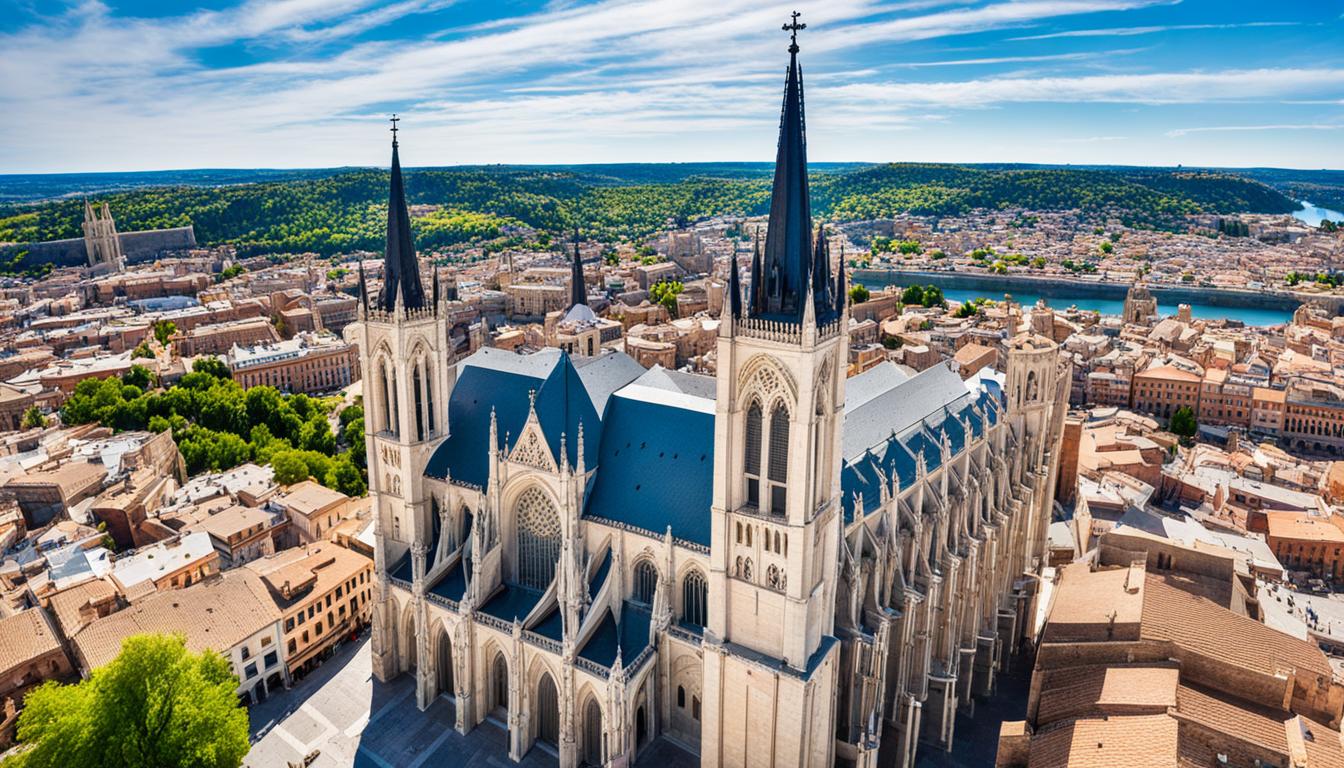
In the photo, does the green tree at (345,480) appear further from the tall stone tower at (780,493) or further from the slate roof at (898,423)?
the tall stone tower at (780,493)

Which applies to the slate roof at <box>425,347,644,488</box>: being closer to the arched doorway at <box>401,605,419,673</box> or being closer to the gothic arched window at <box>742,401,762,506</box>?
the arched doorway at <box>401,605,419,673</box>

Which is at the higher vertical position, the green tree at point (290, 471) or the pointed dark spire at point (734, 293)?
the pointed dark spire at point (734, 293)

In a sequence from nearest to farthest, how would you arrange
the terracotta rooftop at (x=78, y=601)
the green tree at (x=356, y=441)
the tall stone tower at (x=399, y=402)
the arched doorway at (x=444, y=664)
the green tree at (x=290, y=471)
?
the tall stone tower at (x=399, y=402) < the terracotta rooftop at (x=78, y=601) < the arched doorway at (x=444, y=664) < the green tree at (x=290, y=471) < the green tree at (x=356, y=441)

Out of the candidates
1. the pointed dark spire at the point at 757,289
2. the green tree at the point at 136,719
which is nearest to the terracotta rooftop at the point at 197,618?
the green tree at the point at 136,719

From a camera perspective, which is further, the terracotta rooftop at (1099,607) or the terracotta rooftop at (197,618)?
the terracotta rooftop at (197,618)

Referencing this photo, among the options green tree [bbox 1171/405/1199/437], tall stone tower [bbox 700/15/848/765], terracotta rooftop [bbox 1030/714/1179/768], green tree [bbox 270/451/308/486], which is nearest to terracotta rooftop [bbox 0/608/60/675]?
green tree [bbox 270/451/308/486]

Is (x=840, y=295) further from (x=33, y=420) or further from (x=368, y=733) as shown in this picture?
(x=33, y=420)

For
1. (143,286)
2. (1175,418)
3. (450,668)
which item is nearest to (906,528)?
(450,668)
